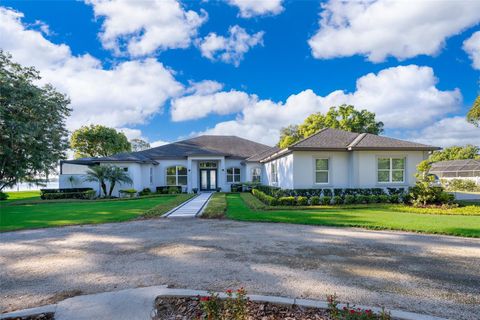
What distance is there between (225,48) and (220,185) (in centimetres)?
1419

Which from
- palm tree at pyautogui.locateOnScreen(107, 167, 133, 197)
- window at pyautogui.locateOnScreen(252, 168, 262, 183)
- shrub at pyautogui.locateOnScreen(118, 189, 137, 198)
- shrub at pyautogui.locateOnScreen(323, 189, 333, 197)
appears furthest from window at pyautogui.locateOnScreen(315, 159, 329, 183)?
palm tree at pyautogui.locateOnScreen(107, 167, 133, 197)

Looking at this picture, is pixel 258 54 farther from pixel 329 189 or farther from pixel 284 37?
pixel 329 189

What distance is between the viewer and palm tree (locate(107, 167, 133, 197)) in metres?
20.2

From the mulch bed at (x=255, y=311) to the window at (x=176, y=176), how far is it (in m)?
22.9

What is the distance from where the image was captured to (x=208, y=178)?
26.4 m

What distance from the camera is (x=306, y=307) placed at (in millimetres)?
3219

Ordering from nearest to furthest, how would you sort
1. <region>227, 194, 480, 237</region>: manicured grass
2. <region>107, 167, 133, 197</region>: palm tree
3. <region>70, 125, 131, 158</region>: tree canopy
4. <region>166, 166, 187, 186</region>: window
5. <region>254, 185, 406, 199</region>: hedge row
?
<region>227, 194, 480, 237</region>: manicured grass
<region>254, 185, 406, 199</region>: hedge row
<region>107, 167, 133, 197</region>: palm tree
<region>166, 166, 187, 186</region>: window
<region>70, 125, 131, 158</region>: tree canopy

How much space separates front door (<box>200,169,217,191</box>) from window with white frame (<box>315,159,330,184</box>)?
13366mm

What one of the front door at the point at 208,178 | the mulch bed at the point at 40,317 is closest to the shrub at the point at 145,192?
the front door at the point at 208,178

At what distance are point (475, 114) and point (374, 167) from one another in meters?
9.74

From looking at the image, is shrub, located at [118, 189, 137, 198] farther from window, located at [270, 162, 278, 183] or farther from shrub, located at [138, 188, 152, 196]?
window, located at [270, 162, 278, 183]

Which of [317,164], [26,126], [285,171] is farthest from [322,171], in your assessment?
[26,126]

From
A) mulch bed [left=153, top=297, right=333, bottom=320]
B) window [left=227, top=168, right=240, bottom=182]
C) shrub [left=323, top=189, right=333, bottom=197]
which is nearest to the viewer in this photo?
mulch bed [left=153, top=297, right=333, bottom=320]

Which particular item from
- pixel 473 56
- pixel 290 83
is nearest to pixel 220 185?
pixel 290 83
